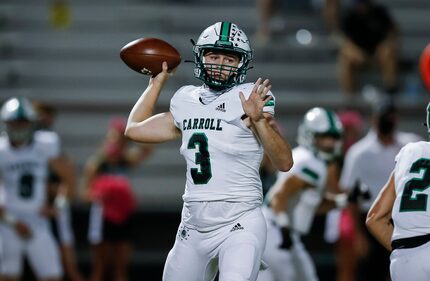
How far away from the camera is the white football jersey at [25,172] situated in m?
8.10

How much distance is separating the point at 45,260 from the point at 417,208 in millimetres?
4073

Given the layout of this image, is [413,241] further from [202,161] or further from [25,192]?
[25,192]

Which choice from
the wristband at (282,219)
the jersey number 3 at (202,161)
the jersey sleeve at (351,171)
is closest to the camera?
the jersey number 3 at (202,161)

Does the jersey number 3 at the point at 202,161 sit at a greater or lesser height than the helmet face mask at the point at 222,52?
lesser

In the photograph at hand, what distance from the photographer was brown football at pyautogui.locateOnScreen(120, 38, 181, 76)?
5.21 m

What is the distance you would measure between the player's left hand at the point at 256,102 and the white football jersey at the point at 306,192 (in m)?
1.78

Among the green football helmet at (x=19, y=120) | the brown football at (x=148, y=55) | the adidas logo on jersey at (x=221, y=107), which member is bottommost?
the green football helmet at (x=19, y=120)

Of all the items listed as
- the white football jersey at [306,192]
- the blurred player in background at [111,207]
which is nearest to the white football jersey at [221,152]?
the white football jersey at [306,192]

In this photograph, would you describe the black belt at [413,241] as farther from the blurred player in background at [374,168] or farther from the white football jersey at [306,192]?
the blurred player in background at [374,168]

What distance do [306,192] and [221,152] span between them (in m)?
1.89

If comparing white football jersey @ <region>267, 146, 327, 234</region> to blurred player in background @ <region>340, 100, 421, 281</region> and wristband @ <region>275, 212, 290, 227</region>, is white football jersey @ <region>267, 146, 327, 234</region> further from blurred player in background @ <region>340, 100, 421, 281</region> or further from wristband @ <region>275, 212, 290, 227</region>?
blurred player in background @ <region>340, 100, 421, 281</region>

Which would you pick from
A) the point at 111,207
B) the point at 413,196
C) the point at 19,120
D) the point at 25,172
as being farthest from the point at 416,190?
the point at 111,207

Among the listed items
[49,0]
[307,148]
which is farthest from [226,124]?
[49,0]

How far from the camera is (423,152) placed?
15.5ft
